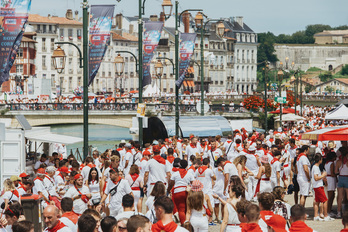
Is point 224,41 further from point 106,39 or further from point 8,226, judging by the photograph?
point 8,226

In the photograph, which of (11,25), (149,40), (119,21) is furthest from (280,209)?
(119,21)

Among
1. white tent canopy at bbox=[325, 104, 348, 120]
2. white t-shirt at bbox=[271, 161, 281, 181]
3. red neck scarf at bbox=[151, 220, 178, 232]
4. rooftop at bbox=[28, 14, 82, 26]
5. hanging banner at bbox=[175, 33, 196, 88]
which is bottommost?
white t-shirt at bbox=[271, 161, 281, 181]

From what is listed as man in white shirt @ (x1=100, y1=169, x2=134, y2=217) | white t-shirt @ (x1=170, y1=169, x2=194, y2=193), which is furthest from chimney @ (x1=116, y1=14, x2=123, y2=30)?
man in white shirt @ (x1=100, y1=169, x2=134, y2=217)

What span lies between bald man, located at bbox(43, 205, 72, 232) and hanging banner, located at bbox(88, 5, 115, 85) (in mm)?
12938

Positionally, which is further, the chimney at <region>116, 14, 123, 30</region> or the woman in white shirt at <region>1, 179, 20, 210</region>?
the chimney at <region>116, 14, 123, 30</region>

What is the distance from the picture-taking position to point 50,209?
360 inches

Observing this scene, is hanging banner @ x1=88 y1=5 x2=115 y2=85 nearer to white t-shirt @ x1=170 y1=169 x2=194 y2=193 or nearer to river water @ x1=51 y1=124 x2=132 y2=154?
white t-shirt @ x1=170 y1=169 x2=194 y2=193

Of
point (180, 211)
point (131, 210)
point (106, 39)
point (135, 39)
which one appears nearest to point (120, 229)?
point (131, 210)

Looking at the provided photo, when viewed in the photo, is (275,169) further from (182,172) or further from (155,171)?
(182,172)

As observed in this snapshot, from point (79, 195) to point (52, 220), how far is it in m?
4.55

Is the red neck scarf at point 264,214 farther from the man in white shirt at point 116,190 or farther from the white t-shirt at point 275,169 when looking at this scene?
the white t-shirt at point 275,169

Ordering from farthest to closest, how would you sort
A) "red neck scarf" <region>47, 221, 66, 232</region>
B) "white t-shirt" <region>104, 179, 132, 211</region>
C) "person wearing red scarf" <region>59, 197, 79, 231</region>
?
"white t-shirt" <region>104, 179, 132, 211</region>, "person wearing red scarf" <region>59, 197, 79, 231</region>, "red neck scarf" <region>47, 221, 66, 232</region>

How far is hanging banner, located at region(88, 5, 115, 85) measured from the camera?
22.1 metres

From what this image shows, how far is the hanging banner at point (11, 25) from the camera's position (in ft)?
66.8
